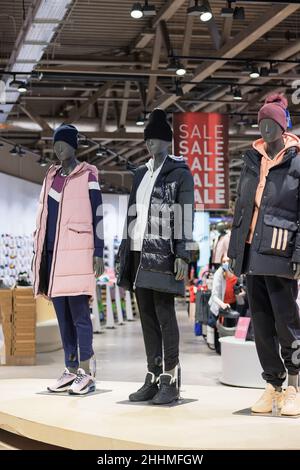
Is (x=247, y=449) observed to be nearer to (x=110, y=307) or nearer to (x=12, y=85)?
(x=12, y=85)

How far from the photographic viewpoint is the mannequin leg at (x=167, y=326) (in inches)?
156

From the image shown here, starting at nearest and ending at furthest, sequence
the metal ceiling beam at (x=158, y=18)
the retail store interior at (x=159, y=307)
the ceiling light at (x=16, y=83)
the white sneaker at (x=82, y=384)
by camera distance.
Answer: the retail store interior at (x=159, y=307) < the white sneaker at (x=82, y=384) < the metal ceiling beam at (x=158, y=18) < the ceiling light at (x=16, y=83)

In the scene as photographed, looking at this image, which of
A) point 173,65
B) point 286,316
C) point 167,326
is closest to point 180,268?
point 167,326

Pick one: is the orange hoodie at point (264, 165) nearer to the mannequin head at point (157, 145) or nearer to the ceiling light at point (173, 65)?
the mannequin head at point (157, 145)

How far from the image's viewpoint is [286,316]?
11.9ft

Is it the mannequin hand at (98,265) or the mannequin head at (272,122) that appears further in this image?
the mannequin hand at (98,265)

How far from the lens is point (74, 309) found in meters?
4.41

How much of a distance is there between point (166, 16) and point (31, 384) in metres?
6.75

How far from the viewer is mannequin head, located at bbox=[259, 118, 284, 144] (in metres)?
3.71

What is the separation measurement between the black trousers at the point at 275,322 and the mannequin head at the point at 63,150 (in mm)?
1351

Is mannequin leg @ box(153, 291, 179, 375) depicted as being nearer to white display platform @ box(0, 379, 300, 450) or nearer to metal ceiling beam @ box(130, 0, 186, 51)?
white display platform @ box(0, 379, 300, 450)

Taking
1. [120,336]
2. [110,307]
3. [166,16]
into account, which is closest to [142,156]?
[110,307]

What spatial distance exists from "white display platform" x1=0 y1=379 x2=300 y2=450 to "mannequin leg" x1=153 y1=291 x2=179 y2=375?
0.22 metres

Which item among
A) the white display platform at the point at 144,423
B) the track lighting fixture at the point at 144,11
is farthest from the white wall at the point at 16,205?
the white display platform at the point at 144,423
